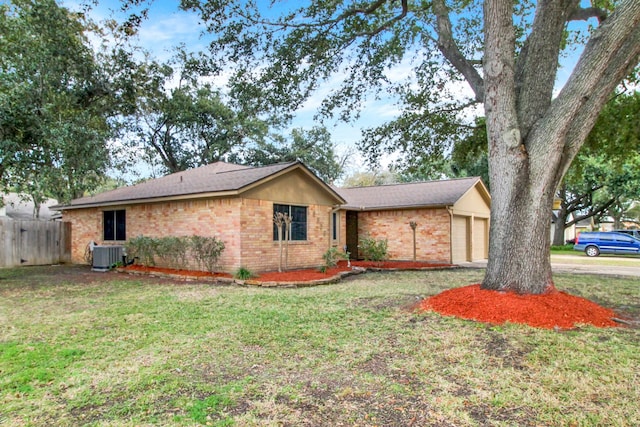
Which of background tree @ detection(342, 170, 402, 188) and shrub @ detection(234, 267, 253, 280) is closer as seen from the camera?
shrub @ detection(234, 267, 253, 280)

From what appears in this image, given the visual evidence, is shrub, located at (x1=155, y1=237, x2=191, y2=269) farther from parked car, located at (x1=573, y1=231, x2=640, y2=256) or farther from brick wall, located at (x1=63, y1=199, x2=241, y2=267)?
parked car, located at (x1=573, y1=231, x2=640, y2=256)

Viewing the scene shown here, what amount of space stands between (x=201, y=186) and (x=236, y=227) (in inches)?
87.2

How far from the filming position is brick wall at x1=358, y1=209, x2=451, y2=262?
15.7 m

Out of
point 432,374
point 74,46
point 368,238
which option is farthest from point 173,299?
point 368,238

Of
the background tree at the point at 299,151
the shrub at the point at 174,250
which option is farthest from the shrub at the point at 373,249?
the background tree at the point at 299,151

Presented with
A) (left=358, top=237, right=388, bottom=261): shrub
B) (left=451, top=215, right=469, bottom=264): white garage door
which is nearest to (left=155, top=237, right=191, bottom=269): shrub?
(left=358, top=237, right=388, bottom=261): shrub

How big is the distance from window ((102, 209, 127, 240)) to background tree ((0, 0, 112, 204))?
477cm

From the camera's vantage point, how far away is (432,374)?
3.79 m

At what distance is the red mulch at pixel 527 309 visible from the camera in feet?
18.0

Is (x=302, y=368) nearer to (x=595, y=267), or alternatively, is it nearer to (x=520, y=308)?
(x=520, y=308)

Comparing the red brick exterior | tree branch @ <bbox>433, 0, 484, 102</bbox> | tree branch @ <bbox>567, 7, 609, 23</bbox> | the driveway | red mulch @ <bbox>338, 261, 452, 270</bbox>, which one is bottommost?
the driveway

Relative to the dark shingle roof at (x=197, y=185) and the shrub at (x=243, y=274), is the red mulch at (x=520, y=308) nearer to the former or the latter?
the shrub at (x=243, y=274)

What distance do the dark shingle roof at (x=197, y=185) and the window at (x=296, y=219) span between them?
1.29 metres

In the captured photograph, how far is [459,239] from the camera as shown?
54.6ft
